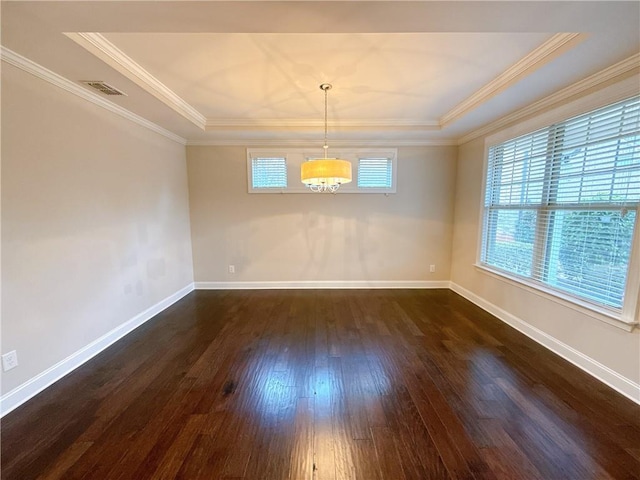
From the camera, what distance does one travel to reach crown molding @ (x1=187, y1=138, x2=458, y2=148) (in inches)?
161

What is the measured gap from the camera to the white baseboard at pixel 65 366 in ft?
5.94

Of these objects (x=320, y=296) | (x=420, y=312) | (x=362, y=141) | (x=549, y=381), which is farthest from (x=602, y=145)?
(x=320, y=296)

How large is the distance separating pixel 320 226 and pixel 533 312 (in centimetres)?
292

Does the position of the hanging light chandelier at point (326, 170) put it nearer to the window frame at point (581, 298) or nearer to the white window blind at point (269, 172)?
the white window blind at point (269, 172)

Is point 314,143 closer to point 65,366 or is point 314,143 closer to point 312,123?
point 312,123

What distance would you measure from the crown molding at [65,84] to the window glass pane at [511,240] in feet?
14.8

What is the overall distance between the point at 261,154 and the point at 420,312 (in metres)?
3.32

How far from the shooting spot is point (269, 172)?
13.9ft

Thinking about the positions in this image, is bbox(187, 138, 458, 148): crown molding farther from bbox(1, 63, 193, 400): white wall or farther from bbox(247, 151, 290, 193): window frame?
bbox(1, 63, 193, 400): white wall

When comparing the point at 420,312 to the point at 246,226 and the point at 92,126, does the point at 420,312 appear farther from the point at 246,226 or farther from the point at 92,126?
the point at 92,126

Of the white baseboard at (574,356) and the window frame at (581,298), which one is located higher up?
the window frame at (581,298)

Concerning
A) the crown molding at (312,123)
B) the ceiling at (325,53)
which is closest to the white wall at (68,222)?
the ceiling at (325,53)

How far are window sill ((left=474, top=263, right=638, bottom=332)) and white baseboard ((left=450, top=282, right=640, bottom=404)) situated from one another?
1.20 ft

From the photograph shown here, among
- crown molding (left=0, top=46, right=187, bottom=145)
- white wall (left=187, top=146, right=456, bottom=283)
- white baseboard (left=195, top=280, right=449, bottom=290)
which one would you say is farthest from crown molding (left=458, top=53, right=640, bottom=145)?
crown molding (left=0, top=46, right=187, bottom=145)
